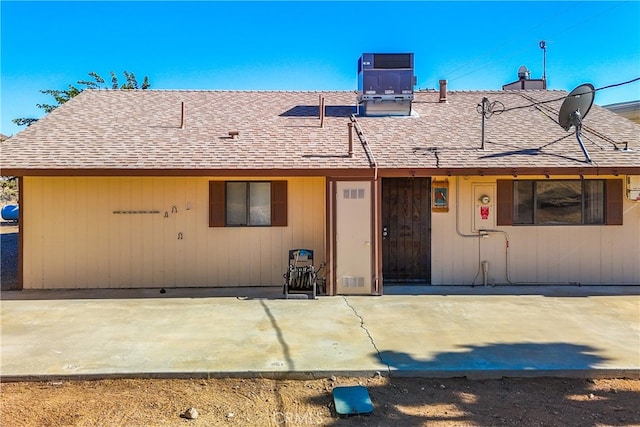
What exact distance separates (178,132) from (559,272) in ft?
27.8

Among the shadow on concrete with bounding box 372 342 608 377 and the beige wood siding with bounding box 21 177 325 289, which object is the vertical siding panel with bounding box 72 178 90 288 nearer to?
the beige wood siding with bounding box 21 177 325 289

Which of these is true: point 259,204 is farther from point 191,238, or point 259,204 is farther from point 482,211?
point 482,211

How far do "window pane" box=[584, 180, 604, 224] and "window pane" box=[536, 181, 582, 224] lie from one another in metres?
0.12

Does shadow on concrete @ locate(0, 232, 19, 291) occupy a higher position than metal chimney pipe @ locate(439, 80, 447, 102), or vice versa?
metal chimney pipe @ locate(439, 80, 447, 102)

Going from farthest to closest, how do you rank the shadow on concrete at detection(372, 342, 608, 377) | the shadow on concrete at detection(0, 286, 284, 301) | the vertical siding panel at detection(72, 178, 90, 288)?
the vertical siding panel at detection(72, 178, 90, 288) → the shadow on concrete at detection(0, 286, 284, 301) → the shadow on concrete at detection(372, 342, 608, 377)

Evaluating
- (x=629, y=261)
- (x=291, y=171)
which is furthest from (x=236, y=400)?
(x=629, y=261)

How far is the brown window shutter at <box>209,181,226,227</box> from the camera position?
892cm

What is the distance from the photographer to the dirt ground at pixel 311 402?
381cm

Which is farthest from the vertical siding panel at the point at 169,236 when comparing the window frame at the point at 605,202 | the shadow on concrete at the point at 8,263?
the window frame at the point at 605,202

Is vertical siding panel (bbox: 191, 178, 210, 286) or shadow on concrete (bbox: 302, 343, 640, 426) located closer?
shadow on concrete (bbox: 302, 343, 640, 426)

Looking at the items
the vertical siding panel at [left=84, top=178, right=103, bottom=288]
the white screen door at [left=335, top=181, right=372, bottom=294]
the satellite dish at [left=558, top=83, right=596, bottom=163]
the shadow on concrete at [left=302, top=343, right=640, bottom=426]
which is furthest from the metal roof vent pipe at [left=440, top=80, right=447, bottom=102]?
the vertical siding panel at [left=84, top=178, right=103, bottom=288]

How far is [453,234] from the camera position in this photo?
915 centimetres

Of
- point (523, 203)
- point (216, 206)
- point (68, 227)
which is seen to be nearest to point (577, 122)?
point (523, 203)

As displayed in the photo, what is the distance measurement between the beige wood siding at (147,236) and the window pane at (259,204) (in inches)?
7.4
